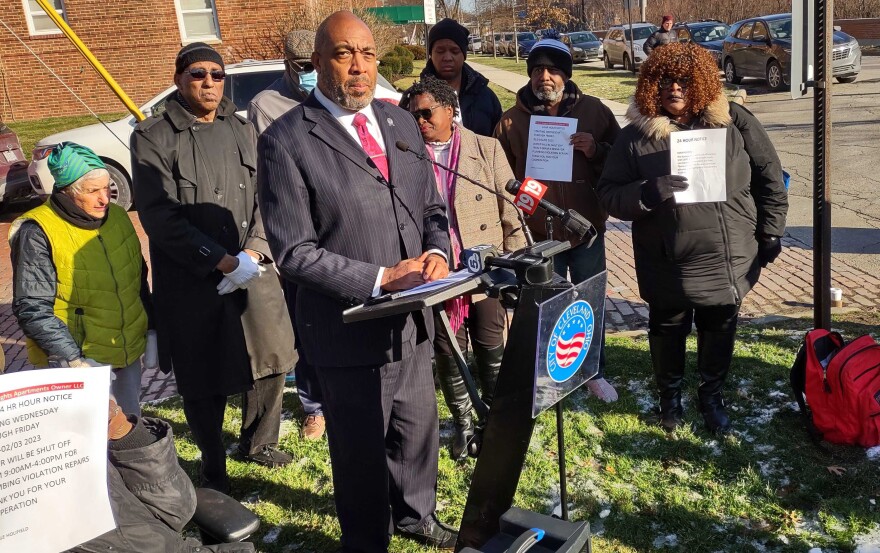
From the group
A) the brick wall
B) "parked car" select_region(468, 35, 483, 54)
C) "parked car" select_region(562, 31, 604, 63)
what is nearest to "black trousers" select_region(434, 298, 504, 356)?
the brick wall

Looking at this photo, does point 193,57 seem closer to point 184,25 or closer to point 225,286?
point 225,286

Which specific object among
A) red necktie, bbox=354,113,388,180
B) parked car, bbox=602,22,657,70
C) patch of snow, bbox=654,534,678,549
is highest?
parked car, bbox=602,22,657,70

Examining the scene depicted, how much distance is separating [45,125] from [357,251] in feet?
55.9

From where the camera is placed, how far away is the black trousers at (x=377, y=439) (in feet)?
9.57

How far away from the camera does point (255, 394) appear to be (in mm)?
4094

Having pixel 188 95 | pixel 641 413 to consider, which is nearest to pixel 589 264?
pixel 641 413

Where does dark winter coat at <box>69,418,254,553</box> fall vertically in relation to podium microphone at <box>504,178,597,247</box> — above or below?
below

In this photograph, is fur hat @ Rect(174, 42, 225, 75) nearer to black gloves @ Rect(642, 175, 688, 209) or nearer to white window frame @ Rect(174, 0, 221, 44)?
black gloves @ Rect(642, 175, 688, 209)

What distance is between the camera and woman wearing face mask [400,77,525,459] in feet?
12.4

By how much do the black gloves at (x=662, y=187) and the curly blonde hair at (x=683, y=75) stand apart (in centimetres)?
37

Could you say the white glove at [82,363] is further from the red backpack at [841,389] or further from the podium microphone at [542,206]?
the red backpack at [841,389]

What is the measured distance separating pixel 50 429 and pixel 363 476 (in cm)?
137

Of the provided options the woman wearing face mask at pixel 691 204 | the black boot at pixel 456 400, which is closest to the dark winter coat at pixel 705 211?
the woman wearing face mask at pixel 691 204

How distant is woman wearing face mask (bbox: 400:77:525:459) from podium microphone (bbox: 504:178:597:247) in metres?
1.08
